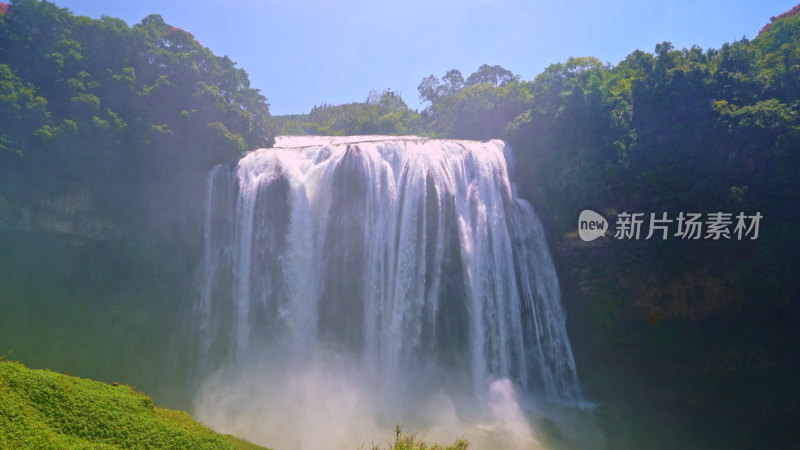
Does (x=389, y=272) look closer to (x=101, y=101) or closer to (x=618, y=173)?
(x=618, y=173)

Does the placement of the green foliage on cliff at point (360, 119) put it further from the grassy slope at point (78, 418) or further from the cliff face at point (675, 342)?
the grassy slope at point (78, 418)

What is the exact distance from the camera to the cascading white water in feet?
47.9

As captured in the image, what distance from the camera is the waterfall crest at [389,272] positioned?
14664 mm

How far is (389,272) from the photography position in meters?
14.8

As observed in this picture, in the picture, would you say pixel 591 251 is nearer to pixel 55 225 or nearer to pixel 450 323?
pixel 450 323

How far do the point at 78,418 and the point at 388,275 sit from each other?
29.3 feet

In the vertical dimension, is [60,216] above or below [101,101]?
below

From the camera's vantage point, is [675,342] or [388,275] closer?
[388,275]

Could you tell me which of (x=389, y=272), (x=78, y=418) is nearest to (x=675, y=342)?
(x=389, y=272)

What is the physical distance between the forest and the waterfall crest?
1547mm

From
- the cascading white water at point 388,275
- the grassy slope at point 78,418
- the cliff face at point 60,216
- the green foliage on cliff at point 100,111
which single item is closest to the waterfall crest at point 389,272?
the cascading white water at point 388,275

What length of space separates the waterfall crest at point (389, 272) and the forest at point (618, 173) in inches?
60.9

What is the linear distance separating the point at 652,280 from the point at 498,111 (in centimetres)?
1168

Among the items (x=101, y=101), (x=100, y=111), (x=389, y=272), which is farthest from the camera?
(x=101, y=101)
